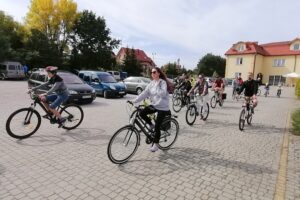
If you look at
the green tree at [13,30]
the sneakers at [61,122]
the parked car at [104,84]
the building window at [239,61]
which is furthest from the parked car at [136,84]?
the building window at [239,61]

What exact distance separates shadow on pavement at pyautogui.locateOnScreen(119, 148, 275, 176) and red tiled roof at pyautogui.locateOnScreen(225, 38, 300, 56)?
5294 cm

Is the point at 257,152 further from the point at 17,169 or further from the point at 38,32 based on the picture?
the point at 38,32

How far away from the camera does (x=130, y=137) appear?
5016 millimetres

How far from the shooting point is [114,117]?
9.71 metres

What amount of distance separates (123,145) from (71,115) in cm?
292

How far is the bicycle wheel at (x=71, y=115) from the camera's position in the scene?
7117mm

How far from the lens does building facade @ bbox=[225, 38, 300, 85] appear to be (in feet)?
175

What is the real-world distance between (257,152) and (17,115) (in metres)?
5.93

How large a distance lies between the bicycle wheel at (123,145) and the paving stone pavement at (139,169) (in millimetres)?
159

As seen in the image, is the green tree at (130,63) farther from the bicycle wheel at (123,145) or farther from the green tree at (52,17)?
the bicycle wheel at (123,145)

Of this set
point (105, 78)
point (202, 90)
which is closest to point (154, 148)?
point (202, 90)

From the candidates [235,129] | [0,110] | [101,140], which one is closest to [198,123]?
[235,129]

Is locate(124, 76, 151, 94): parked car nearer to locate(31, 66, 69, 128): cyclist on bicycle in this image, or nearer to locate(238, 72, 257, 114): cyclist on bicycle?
locate(238, 72, 257, 114): cyclist on bicycle

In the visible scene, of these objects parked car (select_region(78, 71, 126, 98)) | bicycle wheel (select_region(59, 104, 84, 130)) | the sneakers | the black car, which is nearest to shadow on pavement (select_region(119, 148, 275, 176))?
the sneakers
